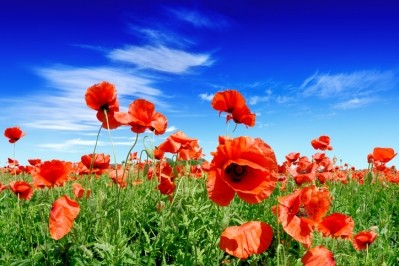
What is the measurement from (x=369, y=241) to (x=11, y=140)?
4.54 metres

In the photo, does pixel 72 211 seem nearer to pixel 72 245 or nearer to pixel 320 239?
pixel 72 245

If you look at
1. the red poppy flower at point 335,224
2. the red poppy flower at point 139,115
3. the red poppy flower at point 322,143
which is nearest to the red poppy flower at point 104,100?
the red poppy flower at point 139,115

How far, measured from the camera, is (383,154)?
15.4 feet

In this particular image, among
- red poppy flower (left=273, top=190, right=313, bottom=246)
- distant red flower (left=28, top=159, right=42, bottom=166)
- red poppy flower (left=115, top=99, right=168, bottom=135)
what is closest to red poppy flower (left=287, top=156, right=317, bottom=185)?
red poppy flower (left=115, top=99, right=168, bottom=135)

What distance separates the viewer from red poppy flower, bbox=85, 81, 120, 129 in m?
2.64

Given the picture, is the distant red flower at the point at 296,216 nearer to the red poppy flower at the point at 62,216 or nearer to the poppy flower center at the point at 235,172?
the poppy flower center at the point at 235,172

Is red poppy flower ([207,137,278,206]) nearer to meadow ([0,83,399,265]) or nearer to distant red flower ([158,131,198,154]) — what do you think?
meadow ([0,83,399,265])

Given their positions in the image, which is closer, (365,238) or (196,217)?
(365,238)

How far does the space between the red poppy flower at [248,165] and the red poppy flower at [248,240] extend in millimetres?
114

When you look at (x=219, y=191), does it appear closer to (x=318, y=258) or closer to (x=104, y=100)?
(x=318, y=258)

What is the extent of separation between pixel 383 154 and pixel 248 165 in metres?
3.70

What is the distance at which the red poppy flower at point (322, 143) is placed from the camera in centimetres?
552

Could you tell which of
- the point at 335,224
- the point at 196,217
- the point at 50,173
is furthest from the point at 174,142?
the point at 335,224

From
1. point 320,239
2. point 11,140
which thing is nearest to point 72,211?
point 320,239
